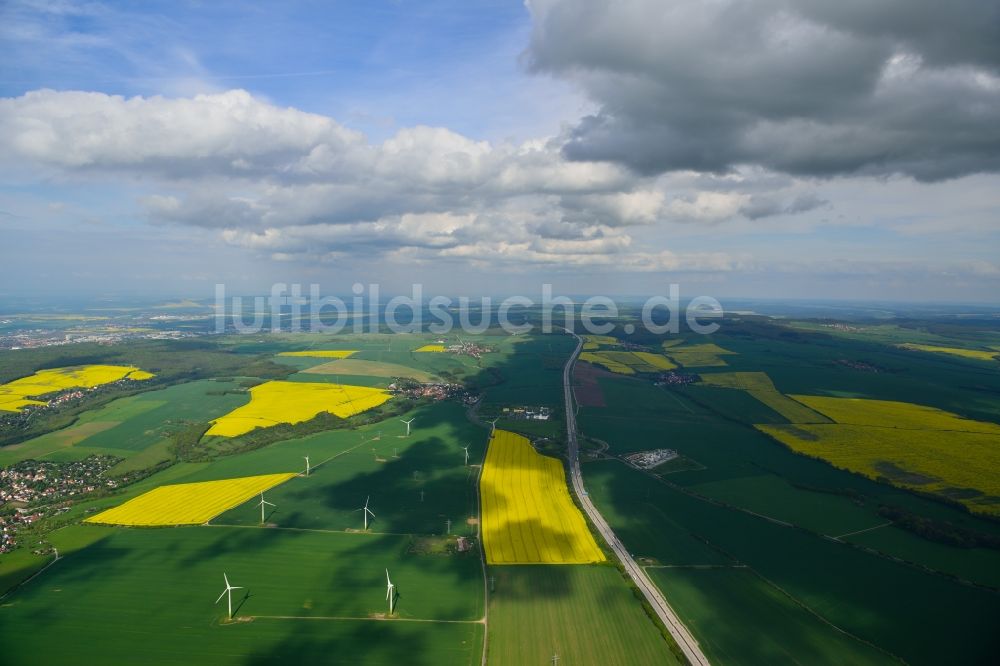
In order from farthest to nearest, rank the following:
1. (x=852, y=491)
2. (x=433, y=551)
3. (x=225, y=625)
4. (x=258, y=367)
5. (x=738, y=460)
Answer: (x=258, y=367)
(x=738, y=460)
(x=852, y=491)
(x=433, y=551)
(x=225, y=625)

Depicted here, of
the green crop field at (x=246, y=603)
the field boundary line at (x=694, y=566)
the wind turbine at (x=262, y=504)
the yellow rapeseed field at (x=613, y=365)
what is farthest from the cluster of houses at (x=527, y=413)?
the field boundary line at (x=694, y=566)

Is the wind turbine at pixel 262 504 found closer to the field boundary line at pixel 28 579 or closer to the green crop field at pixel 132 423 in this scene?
the field boundary line at pixel 28 579

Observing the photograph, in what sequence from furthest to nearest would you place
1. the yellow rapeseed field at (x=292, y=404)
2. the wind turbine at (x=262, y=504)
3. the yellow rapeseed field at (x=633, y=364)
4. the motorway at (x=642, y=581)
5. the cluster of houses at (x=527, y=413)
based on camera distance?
the yellow rapeseed field at (x=633, y=364)
the cluster of houses at (x=527, y=413)
the yellow rapeseed field at (x=292, y=404)
the wind turbine at (x=262, y=504)
the motorway at (x=642, y=581)

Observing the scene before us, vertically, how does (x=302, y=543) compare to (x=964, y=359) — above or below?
below

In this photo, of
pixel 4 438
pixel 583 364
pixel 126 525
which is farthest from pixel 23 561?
pixel 583 364

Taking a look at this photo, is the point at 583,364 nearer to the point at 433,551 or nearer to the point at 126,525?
the point at 433,551

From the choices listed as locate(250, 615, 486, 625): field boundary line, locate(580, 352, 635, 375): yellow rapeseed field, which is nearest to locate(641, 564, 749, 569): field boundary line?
locate(250, 615, 486, 625): field boundary line

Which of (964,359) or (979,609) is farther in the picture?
(964,359)
